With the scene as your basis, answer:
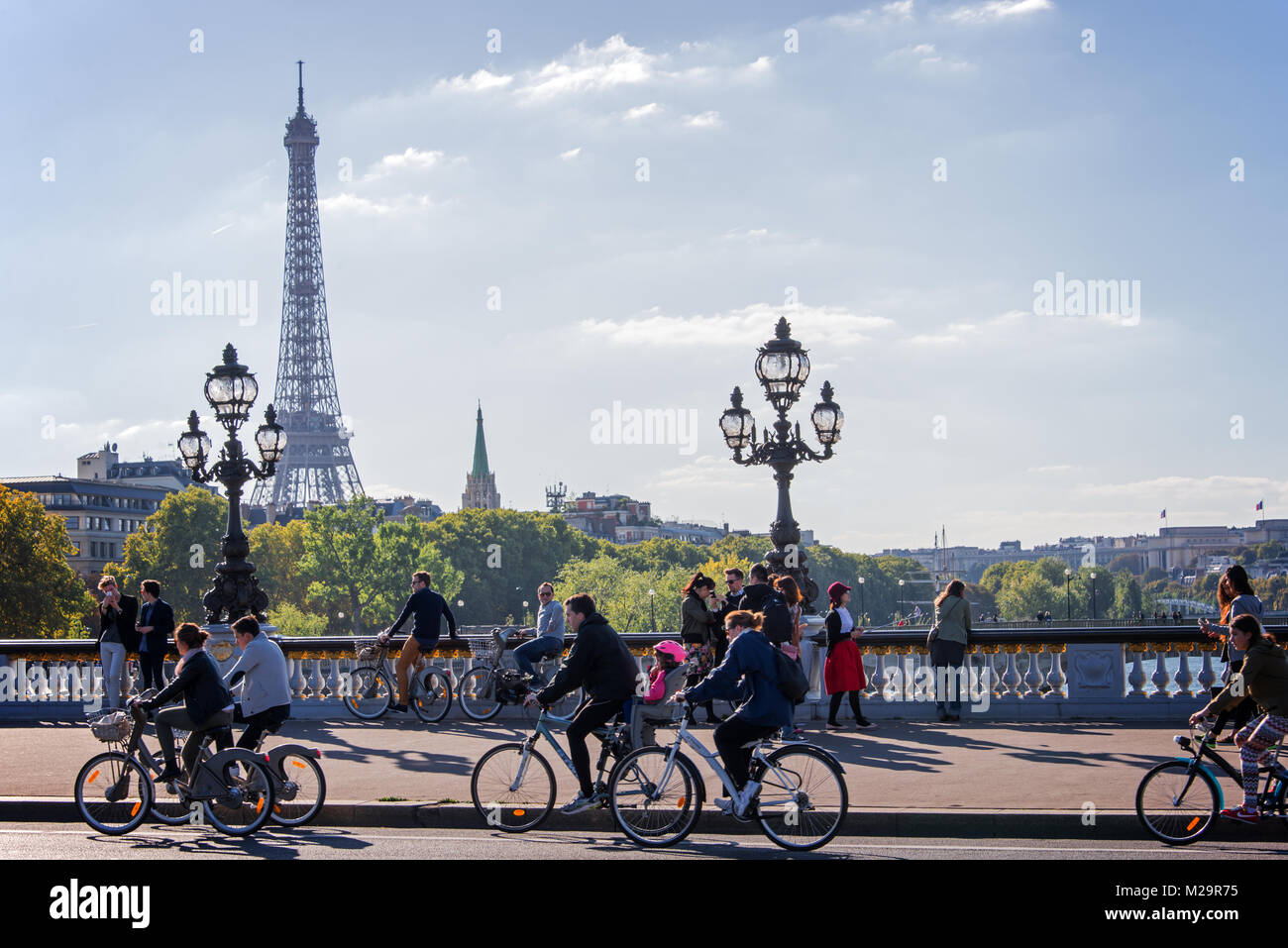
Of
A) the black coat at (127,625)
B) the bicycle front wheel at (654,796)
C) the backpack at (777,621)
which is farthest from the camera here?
the black coat at (127,625)

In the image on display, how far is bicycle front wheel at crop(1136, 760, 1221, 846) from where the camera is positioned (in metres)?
10.5

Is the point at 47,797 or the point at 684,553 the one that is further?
the point at 684,553

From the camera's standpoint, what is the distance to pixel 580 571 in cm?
11988

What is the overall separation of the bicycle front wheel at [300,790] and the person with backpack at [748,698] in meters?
3.27

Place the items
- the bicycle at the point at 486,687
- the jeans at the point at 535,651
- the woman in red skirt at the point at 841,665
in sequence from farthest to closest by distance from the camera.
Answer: the bicycle at the point at 486,687, the woman in red skirt at the point at 841,665, the jeans at the point at 535,651

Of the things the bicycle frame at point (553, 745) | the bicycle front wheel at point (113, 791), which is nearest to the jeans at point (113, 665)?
the bicycle front wheel at point (113, 791)

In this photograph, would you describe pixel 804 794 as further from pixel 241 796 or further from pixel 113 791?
pixel 113 791

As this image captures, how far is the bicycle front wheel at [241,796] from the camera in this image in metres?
11.6

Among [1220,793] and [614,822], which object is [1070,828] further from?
[614,822]

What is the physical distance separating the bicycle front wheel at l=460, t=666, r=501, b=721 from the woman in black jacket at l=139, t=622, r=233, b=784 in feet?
24.4

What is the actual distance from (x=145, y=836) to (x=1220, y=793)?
8364 millimetres

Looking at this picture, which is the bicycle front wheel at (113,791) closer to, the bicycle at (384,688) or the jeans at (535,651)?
the jeans at (535,651)
